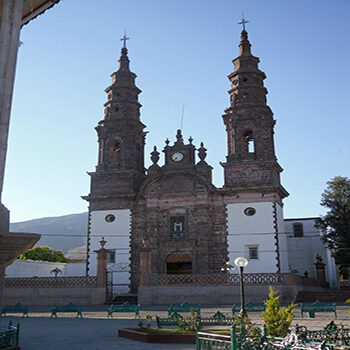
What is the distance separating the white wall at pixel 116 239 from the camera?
118ft

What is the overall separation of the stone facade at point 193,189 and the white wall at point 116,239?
187mm

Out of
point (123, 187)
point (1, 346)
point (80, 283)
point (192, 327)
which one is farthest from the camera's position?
point (123, 187)

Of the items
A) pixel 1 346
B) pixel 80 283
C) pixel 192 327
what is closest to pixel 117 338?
pixel 192 327

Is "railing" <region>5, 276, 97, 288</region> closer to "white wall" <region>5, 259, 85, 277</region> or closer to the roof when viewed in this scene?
"white wall" <region>5, 259, 85, 277</region>

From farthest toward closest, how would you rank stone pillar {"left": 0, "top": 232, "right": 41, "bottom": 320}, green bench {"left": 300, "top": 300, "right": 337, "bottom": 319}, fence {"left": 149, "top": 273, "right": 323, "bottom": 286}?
fence {"left": 149, "top": 273, "right": 323, "bottom": 286} → green bench {"left": 300, "top": 300, "right": 337, "bottom": 319} → stone pillar {"left": 0, "top": 232, "right": 41, "bottom": 320}

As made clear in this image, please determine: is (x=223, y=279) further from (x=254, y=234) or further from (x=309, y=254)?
(x=309, y=254)

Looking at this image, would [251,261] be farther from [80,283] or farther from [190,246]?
[80,283]

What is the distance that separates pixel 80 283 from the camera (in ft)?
101

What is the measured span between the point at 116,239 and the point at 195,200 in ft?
24.5

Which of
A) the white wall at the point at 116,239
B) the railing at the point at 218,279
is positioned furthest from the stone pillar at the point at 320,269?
the white wall at the point at 116,239

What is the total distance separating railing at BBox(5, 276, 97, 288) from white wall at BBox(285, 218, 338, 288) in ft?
78.6

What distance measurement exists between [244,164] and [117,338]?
2400cm

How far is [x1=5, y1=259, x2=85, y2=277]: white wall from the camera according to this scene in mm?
42438

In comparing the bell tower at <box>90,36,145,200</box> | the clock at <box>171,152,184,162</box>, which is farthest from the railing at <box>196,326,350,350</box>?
the bell tower at <box>90,36,145,200</box>
